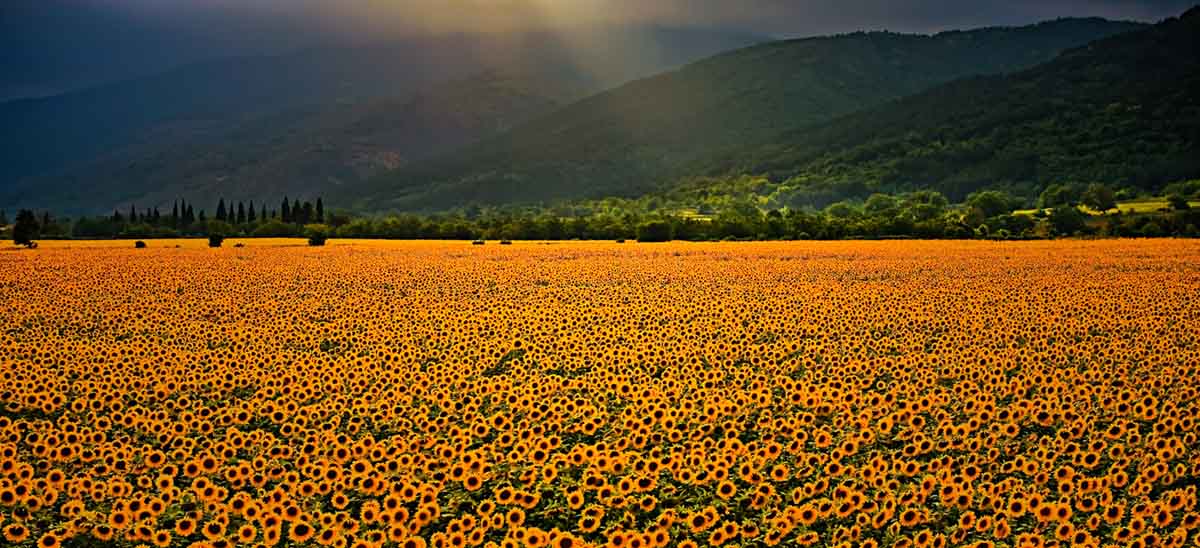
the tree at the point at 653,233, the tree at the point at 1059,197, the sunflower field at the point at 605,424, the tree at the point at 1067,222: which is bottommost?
the sunflower field at the point at 605,424

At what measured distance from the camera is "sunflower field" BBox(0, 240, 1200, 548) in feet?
34.7

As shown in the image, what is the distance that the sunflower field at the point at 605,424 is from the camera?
34.7 ft

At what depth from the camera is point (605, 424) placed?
1432cm

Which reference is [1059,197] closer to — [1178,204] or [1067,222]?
[1178,204]

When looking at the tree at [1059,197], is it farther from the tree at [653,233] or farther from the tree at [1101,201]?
the tree at [653,233]

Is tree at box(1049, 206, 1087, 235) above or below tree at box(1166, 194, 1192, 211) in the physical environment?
below

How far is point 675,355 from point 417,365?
4.70m

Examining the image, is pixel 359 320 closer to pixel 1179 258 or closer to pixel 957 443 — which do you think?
pixel 957 443

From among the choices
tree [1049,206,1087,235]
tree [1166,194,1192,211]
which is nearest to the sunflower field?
tree [1049,206,1087,235]

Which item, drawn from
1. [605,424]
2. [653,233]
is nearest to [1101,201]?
[653,233]

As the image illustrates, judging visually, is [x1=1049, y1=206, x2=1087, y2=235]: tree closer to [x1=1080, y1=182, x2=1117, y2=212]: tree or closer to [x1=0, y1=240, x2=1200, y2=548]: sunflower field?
[x1=1080, y1=182, x2=1117, y2=212]: tree

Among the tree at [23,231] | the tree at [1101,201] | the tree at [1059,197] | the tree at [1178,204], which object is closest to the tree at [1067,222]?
the tree at [1178,204]

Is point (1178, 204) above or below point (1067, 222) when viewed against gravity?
above

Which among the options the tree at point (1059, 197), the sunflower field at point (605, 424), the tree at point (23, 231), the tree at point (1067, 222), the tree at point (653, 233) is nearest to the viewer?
the sunflower field at point (605, 424)
